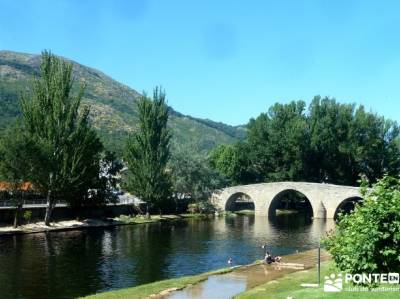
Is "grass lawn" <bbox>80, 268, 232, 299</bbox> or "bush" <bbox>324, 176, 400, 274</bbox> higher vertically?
"bush" <bbox>324, 176, 400, 274</bbox>

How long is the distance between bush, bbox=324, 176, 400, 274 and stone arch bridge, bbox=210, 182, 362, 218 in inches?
2835

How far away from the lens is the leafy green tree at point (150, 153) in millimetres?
76750

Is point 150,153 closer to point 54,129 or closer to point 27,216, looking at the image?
point 54,129

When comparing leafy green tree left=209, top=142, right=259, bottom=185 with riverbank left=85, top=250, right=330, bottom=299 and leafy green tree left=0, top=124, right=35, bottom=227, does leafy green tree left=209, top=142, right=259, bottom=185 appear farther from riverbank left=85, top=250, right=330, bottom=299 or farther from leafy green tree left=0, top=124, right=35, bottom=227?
riverbank left=85, top=250, right=330, bottom=299

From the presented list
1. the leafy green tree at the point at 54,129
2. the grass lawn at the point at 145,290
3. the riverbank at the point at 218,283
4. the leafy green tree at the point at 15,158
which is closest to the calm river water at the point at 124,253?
the grass lawn at the point at 145,290

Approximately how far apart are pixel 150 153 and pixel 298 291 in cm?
5424

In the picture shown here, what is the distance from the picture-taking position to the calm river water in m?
33.2

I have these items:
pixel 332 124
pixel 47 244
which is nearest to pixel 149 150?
pixel 47 244

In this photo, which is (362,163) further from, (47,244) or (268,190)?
(47,244)

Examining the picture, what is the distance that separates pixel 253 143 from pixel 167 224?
3629 cm

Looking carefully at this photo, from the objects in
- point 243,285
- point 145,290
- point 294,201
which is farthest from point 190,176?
point 145,290

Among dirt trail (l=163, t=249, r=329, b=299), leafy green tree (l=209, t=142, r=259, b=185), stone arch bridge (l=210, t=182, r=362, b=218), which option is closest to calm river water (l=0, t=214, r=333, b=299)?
dirt trail (l=163, t=249, r=329, b=299)

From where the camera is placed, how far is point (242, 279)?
32438 mm

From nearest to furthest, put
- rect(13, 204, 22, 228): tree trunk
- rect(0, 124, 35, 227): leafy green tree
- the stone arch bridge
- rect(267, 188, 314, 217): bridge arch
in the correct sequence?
rect(0, 124, 35, 227): leafy green tree
rect(13, 204, 22, 228): tree trunk
the stone arch bridge
rect(267, 188, 314, 217): bridge arch
